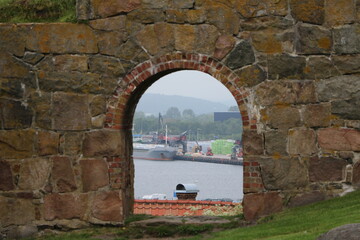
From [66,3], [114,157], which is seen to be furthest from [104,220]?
[66,3]

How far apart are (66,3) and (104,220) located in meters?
2.98

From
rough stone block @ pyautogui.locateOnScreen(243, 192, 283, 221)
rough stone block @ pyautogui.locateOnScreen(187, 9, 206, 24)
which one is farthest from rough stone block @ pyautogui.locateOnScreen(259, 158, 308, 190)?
rough stone block @ pyautogui.locateOnScreen(187, 9, 206, 24)

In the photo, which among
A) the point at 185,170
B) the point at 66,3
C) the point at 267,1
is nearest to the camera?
the point at 267,1

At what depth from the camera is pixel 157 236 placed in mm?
8102

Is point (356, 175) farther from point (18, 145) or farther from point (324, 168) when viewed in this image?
point (18, 145)

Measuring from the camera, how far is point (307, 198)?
7.98 meters

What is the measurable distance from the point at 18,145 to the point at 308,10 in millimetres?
4168

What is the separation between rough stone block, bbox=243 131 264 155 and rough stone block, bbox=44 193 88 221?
2209mm

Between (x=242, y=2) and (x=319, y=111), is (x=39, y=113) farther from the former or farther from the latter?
(x=319, y=111)

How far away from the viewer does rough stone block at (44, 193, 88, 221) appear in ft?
26.8

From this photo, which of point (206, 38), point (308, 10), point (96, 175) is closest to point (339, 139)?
point (308, 10)

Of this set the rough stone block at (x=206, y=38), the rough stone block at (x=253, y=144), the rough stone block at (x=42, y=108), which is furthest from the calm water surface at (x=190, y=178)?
the rough stone block at (x=206, y=38)

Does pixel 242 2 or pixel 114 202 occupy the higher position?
pixel 242 2

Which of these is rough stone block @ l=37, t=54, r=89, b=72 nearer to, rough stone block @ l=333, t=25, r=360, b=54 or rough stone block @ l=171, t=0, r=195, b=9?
rough stone block @ l=171, t=0, r=195, b=9
